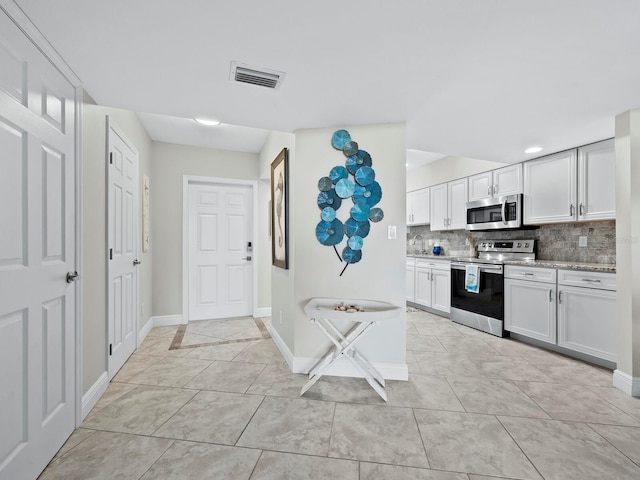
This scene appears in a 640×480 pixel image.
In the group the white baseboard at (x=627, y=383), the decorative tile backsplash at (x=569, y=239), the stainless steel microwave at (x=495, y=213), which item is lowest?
the white baseboard at (x=627, y=383)

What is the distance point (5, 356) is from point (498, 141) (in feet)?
12.5

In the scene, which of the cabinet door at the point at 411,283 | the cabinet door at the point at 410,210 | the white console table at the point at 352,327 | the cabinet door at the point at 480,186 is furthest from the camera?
the cabinet door at the point at 410,210

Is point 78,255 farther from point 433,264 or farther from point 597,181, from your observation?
point 597,181

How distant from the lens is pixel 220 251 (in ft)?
14.4

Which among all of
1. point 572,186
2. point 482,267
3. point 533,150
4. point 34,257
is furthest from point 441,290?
point 34,257

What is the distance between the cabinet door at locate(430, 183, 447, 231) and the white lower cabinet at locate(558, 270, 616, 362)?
2.00 metres

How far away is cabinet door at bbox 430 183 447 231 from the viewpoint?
491 centimetres

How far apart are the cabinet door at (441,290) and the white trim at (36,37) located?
14.4ft

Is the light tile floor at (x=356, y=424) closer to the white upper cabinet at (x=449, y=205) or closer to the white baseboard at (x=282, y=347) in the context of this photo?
the white baseboard at (x=282, y=347)

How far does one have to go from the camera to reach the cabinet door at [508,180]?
3.82 meters

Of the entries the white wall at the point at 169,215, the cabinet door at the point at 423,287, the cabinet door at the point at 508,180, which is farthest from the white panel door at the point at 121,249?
the cabinet door at the point at 508,180

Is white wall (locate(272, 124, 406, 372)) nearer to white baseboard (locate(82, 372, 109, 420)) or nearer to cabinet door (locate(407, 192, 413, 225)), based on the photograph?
white baseboard (locate(82, 372, 109, 420))

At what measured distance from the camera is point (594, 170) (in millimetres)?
3086

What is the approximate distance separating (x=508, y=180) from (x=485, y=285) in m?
1.37
